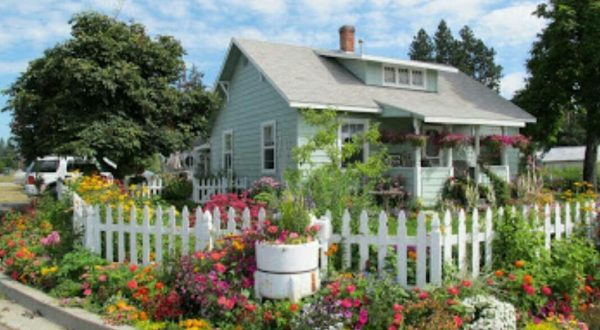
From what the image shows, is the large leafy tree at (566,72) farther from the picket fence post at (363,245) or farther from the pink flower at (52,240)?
the pink flower at (52,240)

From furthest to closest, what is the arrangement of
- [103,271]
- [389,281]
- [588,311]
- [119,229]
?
[119,229] < [103,271] < [588,311] < [389,281]

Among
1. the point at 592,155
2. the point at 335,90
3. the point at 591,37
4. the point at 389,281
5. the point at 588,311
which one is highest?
the point at 591,37

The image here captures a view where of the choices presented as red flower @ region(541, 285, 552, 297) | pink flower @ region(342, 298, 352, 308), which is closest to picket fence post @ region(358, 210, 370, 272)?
pink flower @ region(342, 298, 352, 308)

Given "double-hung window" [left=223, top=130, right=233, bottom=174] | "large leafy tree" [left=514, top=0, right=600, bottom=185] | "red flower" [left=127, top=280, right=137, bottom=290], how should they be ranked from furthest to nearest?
"large leafy tree" [left=514, top=0, right=600, bottom=185] < "double-hung window" [left=223, top=130, right=233, bottom=174] < "red flower" [left=127, top=280, right=137, bottom=290]

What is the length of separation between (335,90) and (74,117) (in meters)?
7.23

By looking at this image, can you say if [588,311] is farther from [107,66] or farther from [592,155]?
[592,155]

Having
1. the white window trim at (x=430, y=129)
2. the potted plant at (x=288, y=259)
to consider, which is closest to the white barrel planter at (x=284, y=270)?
the potted plant at (x=288, y=259)

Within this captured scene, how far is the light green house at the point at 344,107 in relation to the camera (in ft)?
46.0

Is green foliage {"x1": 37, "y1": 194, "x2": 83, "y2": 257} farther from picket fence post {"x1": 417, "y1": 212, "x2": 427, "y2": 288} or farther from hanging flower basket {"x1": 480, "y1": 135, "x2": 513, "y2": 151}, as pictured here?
hanging flower basket {"x1": 480, "y1": 135, "x2": 513, "y2": 151}

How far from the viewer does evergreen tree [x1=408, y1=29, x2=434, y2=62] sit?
225 feet

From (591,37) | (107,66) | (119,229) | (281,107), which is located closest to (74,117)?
(107,66)

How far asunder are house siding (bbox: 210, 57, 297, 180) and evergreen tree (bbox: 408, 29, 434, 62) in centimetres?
5528

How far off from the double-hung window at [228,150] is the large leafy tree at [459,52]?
182 feet

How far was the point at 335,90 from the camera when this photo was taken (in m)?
14.9
